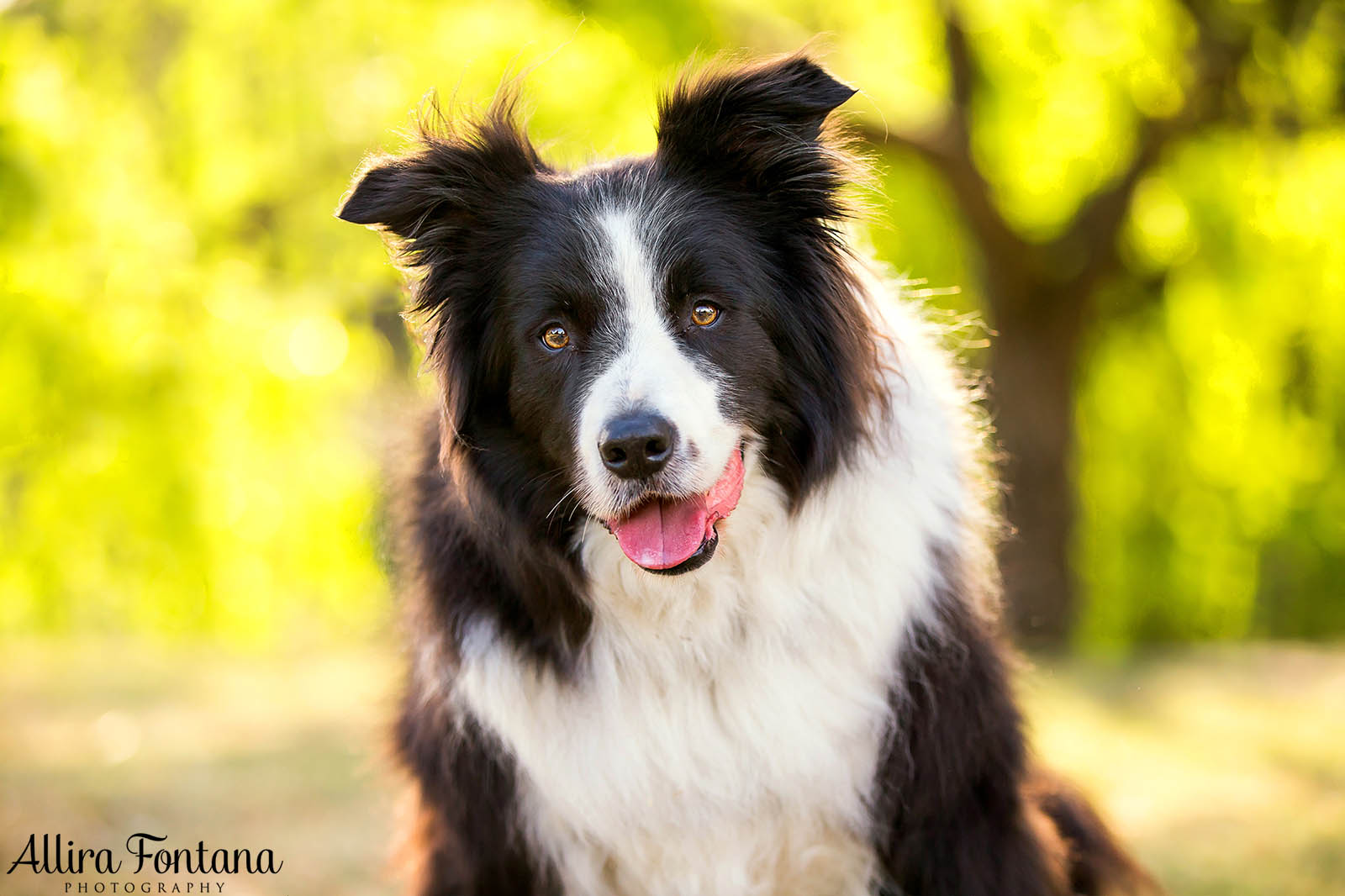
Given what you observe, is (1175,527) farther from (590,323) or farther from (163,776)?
(590,323)

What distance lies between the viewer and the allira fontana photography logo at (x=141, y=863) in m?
4.36

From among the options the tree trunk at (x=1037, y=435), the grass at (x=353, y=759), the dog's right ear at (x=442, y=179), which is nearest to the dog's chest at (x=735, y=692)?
the grass at (x=353, y=759)

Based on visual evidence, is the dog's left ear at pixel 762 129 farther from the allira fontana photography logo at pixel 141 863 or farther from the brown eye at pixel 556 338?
the allira fontana photography logo at pixel 141 863

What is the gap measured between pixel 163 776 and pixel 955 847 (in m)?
4.55

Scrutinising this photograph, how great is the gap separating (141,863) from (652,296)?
3159 millimetres

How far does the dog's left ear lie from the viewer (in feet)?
9.71

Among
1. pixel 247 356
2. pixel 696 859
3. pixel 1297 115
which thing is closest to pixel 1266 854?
pixel 696 859

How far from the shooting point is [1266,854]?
4.32 metres

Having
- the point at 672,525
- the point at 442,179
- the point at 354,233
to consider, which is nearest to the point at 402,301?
the point at 354,233

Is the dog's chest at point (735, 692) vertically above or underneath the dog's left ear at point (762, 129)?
underneath

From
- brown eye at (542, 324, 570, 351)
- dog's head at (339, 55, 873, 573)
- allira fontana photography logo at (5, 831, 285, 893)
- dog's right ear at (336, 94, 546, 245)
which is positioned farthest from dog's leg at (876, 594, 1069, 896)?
allira fontana photography logo at (5, 831, 285, 893)

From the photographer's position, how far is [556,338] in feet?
9.88

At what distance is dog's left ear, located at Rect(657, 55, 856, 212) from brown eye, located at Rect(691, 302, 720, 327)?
0.37 metres

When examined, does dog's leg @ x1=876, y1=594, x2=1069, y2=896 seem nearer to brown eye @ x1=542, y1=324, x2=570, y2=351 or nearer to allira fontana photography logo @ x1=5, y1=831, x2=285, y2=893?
brown eye @ x1=542, y1=324, x2=570, y2=351
